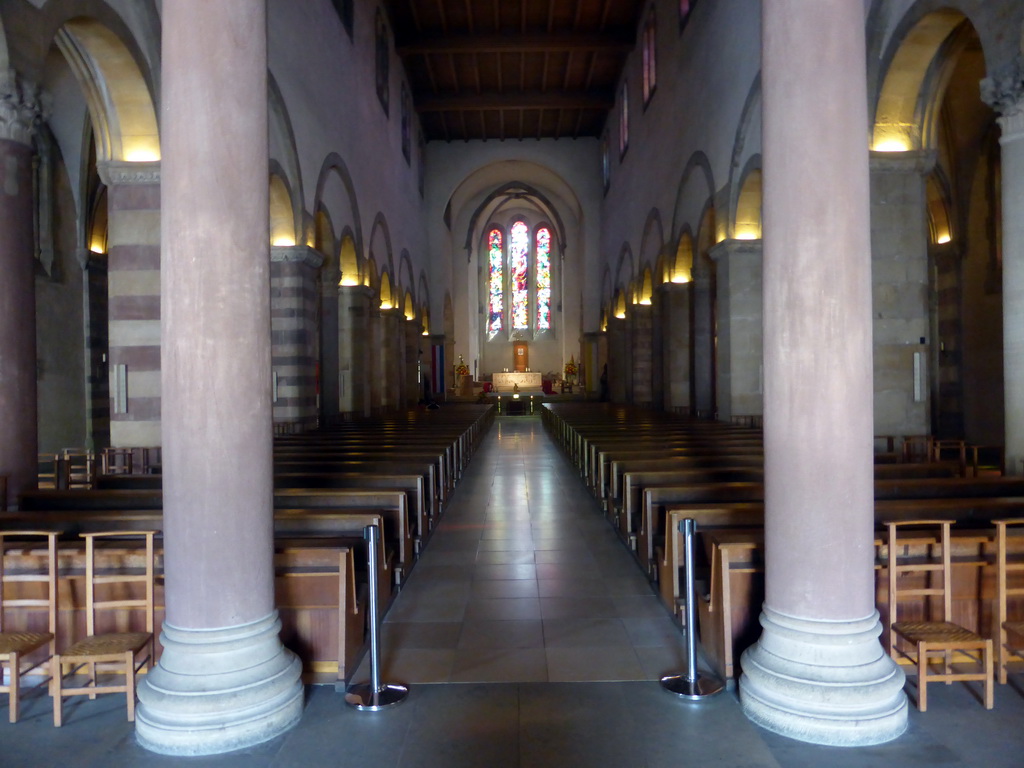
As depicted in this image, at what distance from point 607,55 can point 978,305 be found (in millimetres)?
14237

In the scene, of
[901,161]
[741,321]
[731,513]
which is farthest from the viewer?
[741,321]

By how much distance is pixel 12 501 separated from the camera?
6.07 meters

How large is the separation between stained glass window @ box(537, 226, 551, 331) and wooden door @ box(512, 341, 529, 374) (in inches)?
59.2

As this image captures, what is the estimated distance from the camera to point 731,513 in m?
5.02

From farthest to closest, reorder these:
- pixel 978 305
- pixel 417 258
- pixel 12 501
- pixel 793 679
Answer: pixel 417 258 < pixel 978 305 < pixel 12 501 < pixel 793 679

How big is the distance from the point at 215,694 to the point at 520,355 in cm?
3661

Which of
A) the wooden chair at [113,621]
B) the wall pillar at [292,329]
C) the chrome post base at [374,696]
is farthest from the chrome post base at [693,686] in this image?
the wall pillar at [292,329]

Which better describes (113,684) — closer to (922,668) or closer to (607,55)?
(922,668)

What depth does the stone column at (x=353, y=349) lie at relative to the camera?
16.2 m

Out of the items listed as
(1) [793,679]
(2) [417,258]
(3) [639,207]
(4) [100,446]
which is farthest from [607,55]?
(1) [793,679]

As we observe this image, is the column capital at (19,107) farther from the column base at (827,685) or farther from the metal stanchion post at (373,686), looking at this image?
the column base at (827,685)

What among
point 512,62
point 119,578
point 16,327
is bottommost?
point 119,578

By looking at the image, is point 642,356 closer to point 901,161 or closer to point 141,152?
point 901,161

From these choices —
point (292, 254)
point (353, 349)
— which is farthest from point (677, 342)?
point (292, 254)
